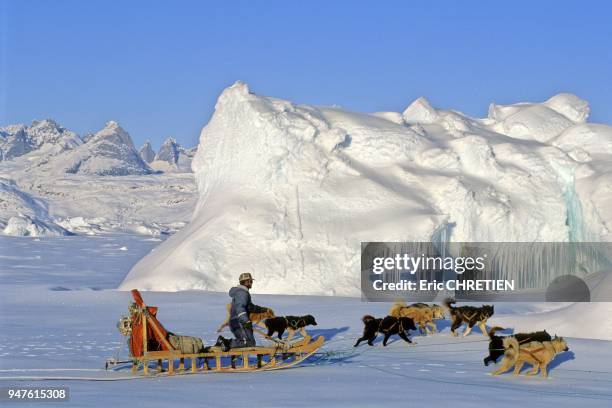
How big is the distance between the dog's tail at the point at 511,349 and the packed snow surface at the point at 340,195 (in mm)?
16200

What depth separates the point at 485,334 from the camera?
51.9 ft

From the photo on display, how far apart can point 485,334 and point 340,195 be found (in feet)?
47.6

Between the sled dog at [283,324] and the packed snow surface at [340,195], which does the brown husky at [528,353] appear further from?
the packed snow surface at [340,195]

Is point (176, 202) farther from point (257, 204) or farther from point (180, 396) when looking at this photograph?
point (180, 396)

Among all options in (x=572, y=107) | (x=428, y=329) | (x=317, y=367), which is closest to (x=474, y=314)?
(x=428, y=329)

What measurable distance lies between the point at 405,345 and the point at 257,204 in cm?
1538

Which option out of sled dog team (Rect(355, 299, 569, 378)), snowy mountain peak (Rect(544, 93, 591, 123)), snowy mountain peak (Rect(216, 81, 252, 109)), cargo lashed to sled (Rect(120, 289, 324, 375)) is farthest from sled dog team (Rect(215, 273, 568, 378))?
snowy mountain peak (Rect(544, 93, 591, 123))

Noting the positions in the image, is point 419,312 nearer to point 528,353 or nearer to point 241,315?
point 528,353

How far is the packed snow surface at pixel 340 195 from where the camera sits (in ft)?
92.5

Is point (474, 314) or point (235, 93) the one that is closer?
point (474, 314)

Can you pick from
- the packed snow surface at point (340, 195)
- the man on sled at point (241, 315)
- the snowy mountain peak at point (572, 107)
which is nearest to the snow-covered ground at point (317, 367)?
the man on sled at point (241, 315)

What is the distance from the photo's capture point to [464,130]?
119ft

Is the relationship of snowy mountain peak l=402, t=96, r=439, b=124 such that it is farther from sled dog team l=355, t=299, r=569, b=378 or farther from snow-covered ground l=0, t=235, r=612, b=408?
sled dog team l=355, t=299, r=569, b=378

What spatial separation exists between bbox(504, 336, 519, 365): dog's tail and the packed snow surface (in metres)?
16.2
